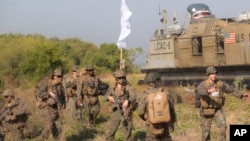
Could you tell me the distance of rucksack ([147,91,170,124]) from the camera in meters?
6.91

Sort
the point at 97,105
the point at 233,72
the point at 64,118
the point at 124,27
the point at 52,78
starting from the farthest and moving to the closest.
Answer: the point at 233,72
the point at 124,27
the point at 64,118
the point at 97,105
the point at 52,78

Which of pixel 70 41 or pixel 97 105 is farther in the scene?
pixel 70 41

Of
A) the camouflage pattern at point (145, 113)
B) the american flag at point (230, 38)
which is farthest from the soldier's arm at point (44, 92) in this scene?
the american flag at point (230, 38)

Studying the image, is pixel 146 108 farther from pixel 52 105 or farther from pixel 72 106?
pixel 72 106

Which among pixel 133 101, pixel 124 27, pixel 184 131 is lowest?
pixel 184 131

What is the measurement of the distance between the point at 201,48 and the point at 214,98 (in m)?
10.9

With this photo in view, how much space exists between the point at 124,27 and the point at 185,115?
4.00 meters

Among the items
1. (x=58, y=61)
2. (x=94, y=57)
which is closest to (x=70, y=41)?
(x=94, y=57)

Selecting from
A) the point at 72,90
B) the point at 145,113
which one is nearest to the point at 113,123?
the point at 145,113

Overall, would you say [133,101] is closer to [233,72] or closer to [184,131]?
[184,131]

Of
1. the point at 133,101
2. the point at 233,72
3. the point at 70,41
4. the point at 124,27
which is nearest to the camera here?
the point at 133,101

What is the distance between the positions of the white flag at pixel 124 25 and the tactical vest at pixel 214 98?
21.7 feet

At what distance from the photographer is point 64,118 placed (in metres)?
12.7

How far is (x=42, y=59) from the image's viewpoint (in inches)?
1294
